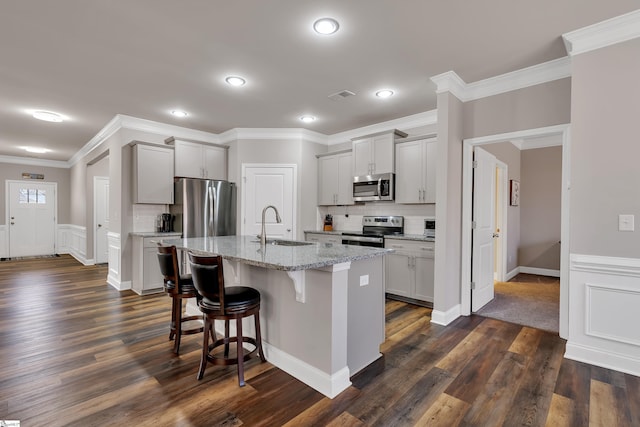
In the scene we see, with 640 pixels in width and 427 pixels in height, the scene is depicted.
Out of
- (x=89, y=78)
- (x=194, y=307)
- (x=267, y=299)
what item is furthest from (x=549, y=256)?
(x=89, y=78)

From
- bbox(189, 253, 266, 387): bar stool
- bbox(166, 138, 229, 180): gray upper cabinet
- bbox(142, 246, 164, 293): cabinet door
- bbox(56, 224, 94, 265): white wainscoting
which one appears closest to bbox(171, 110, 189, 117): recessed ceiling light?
bbox(166, 138, 229, 180): gray upper cabinet

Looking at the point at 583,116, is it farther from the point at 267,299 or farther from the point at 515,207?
the point at 515,207

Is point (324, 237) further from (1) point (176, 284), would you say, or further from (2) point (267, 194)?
(1) point (176, 284)

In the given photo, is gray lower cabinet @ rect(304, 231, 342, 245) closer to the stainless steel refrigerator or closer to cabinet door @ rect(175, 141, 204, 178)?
the stainless steel refrigerator

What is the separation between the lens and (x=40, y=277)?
5598 millimetres

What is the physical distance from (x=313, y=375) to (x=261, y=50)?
2665 mm

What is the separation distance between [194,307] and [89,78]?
8.90 ft

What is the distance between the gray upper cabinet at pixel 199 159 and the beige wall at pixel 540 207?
18.7 feet

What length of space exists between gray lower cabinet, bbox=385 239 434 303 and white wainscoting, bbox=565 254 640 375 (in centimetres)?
146

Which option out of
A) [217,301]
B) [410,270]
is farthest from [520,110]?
[217,301]

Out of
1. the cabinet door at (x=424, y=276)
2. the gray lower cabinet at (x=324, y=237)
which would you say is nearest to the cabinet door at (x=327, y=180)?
the gray lower cabinet at (x=324, y=237)

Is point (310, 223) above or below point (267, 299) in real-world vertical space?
above

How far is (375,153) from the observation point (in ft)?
15.3

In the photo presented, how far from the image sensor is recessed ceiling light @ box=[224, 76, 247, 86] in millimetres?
3305
